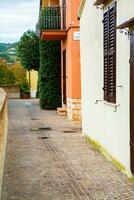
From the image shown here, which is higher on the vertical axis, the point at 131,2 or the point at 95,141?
the point at 131,2

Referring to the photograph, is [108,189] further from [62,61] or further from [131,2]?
[62,61]

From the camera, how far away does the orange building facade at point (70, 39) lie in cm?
1897

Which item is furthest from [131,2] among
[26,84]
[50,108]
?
[26,84]

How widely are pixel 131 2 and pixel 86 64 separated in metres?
5.62

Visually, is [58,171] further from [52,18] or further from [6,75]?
[6,75]

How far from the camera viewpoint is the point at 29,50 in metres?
30.8

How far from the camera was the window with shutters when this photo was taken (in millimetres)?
9703

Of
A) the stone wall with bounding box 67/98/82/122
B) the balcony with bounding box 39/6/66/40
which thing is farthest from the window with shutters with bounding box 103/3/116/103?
the balcony with bounding box 39/6/66/40

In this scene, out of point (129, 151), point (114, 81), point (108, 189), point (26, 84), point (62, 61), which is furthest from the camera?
point (26, 84)

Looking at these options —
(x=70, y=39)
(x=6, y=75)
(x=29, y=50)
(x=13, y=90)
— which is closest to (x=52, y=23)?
(x=70, y=39)

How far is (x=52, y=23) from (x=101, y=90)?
35.6 feet

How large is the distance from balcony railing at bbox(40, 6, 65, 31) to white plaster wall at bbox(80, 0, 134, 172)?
6997 millimetres

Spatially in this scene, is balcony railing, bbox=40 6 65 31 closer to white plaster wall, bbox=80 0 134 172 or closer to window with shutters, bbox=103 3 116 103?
white plaster wall, bbox=80 0 134 172

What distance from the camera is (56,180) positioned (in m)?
8.74
